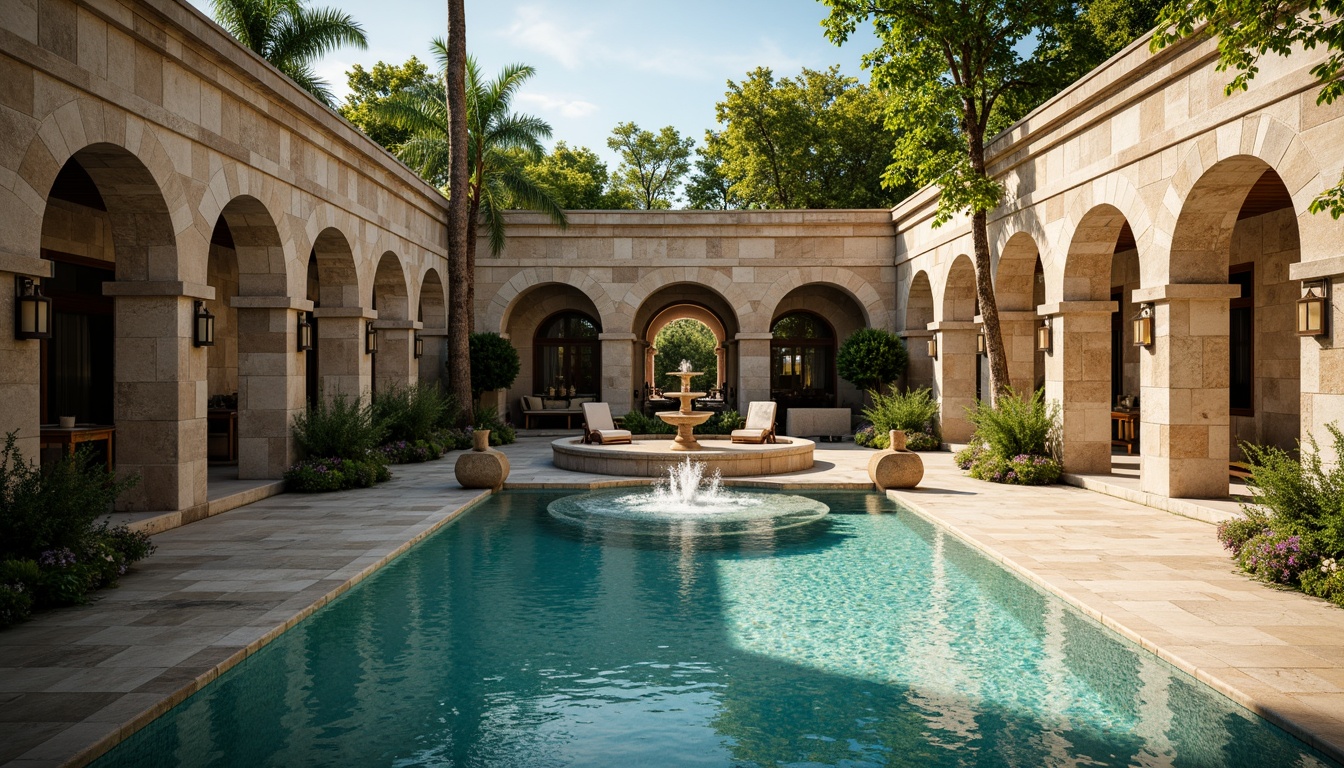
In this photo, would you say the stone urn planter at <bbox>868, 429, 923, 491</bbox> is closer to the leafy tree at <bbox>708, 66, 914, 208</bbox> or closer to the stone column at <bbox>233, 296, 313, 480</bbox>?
the stone column at <bbox>233, 296, 313, 480</bbox>

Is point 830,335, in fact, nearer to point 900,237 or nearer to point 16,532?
point 900,237

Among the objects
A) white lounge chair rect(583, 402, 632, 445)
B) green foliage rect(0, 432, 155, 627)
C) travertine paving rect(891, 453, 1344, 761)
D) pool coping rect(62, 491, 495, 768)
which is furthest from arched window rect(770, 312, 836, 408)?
green foliage rect(0, 432, 155, 627)

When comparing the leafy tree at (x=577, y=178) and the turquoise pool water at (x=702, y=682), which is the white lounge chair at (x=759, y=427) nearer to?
the turquoise pool water at (x=702, y=682)

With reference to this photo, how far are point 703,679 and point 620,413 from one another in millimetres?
16902

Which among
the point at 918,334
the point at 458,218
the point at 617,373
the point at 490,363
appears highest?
the point at 458,218

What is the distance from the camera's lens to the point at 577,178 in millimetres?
35688

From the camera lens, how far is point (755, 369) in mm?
21828

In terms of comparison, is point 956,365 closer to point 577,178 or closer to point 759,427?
point 759,427

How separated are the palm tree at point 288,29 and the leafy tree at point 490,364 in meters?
6.81

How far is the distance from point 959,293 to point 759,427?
530 centimetres

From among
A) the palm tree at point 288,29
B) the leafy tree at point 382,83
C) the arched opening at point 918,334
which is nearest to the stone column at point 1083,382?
the arched opening at point 918,334

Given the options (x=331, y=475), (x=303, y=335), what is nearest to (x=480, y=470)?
(x=331, y=475)

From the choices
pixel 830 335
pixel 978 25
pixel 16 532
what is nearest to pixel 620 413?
pixel 830 335

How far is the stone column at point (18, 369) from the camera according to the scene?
6977 millimetres
